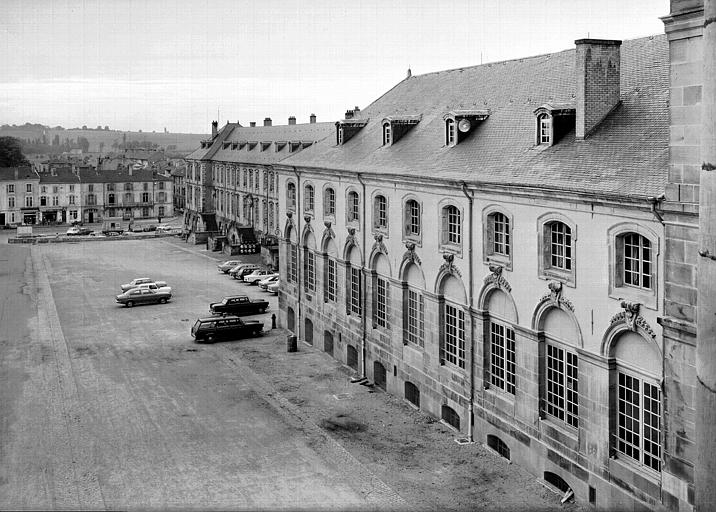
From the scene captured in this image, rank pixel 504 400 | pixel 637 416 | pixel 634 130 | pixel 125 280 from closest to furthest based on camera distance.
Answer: pixel 637 416 < pixel 634 130 < pixel 504 400 < pixel 125 280

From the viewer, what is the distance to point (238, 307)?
56.9 m

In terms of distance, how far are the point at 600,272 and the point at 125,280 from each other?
56.4 metres

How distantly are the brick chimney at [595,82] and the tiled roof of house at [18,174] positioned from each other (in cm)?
11140

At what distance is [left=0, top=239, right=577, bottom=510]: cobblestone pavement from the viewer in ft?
87.8

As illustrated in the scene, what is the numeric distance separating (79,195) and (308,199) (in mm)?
92910

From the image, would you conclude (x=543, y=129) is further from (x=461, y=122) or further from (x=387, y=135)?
(x=387, y=135)

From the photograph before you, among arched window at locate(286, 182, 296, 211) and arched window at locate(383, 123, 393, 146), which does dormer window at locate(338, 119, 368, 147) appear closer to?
arched window at locate(286, 182, 296, 211)

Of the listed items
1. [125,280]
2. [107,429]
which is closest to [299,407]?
[107,429]

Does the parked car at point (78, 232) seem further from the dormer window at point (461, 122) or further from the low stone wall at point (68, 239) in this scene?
the dormer window at point (461, 122)

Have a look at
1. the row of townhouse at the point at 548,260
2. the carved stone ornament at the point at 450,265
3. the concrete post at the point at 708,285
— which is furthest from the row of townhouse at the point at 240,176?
the concrete post at the point at 708,285

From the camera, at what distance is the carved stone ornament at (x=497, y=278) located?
28905 millimetres

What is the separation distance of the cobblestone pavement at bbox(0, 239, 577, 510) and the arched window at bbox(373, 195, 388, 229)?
26.3ft

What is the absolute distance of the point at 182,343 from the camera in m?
48.0

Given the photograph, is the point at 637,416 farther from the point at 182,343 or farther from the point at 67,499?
the point at 182,343
